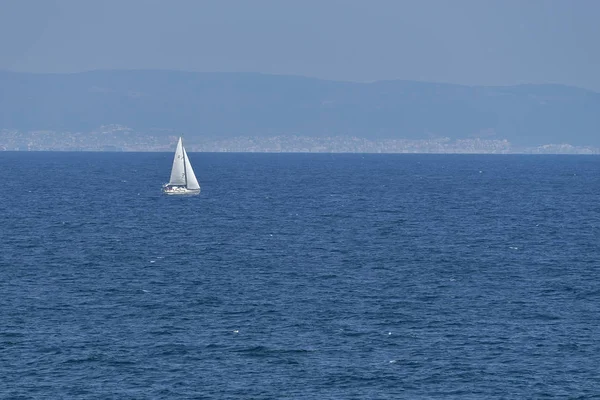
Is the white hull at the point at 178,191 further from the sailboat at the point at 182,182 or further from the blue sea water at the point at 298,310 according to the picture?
the blue sea water at the point at 298,310

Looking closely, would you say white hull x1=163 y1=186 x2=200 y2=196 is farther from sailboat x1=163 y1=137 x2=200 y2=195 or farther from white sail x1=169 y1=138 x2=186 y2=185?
white sail x1=169 y1=138 x2=186 y2=185

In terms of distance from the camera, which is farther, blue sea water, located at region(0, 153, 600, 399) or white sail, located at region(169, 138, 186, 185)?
white sail, located at region(169, 138, 186, 185)

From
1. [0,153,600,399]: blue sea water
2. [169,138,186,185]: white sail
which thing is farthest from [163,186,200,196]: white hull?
[0,153,600,399]: blue sea water

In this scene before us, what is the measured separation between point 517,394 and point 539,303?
23.3 m

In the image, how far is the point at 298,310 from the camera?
260ft

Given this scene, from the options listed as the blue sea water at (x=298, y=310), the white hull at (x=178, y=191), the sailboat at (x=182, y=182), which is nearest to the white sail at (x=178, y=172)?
the sailboat at (x=182, y=182)

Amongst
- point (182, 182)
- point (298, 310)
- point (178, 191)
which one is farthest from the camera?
point (182, 182)

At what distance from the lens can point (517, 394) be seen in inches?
2356

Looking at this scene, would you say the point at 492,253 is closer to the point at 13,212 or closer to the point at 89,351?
the point at 89,351

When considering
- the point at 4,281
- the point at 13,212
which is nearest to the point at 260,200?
the point at 13,212

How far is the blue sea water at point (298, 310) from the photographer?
61969mm

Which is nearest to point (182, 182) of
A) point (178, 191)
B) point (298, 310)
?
point (178, 191)

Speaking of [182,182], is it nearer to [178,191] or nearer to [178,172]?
[178,191]

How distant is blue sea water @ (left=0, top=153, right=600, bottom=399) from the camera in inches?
2440
